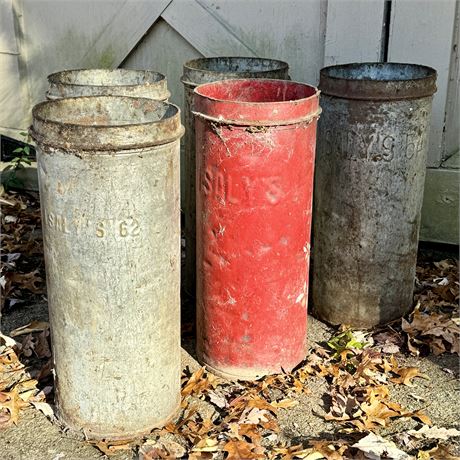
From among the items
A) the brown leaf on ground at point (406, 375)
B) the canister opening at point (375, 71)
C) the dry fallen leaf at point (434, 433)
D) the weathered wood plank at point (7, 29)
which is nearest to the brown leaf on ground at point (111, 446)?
the dry fallen leaf at point (434, 433)

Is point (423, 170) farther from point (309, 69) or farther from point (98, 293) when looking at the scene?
point (98, 293)

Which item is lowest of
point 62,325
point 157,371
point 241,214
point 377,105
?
point 157,371

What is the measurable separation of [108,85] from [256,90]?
90 cm

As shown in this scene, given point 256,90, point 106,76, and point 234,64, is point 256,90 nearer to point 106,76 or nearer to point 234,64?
point 234,64

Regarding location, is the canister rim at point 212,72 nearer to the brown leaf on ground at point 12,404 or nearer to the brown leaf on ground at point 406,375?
the brown leaf on ground at point 406,375

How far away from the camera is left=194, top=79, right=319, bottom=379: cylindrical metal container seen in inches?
150

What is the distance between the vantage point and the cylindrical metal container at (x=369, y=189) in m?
4.43

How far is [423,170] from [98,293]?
2343 millimetres

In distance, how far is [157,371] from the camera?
3766mm

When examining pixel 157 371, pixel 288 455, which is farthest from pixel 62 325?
pixel 288 455

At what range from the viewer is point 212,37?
20.1 ft

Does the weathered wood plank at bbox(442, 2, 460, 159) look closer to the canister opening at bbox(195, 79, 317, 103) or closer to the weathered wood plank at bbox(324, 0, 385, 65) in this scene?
the weathered wood plank at bbox(324, 0, 385, 65)

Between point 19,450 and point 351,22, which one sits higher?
point 351,22

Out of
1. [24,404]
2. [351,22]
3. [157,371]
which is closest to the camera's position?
[157,371]
